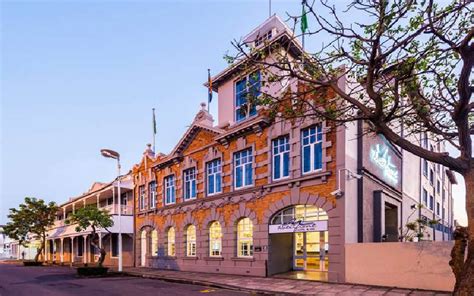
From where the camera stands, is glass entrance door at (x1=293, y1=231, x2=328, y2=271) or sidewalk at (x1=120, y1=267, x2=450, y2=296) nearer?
sidewalk at (x1=120, y1=267, x2=450, y2=296)

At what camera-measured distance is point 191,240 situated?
26.6 m

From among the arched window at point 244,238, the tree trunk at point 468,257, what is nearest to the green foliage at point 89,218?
the arched window at point 244,238

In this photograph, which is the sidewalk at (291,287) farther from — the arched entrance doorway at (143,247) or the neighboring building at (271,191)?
the arched entrance doorway at (143,247)

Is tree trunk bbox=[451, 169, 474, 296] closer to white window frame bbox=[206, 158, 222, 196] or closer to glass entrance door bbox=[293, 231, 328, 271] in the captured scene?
glass entrance door bbox=[293, 231, 328, 271]

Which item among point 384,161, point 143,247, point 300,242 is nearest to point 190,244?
point 143,247

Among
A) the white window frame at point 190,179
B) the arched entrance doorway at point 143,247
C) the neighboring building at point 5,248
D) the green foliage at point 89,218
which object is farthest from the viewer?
the neighboring building at point 5,248

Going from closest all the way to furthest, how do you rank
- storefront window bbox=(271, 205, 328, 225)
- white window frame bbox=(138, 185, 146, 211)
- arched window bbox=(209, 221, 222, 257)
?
storefront window bbox=(271, 205, 328, 225)
arched window bbox=(209, 221, 222, 257)
white window frame bbox=(138, 185, 146, 211)

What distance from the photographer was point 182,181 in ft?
90.9

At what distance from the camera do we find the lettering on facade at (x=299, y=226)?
1758cm

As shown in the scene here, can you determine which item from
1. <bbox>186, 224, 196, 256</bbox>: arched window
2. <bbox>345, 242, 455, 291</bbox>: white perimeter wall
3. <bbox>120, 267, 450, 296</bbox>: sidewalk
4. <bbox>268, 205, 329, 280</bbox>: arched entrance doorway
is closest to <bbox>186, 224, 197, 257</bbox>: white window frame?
<bbox>186, 224, 196, 256</bbox>: arched window

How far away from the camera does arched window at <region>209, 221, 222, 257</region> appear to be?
23736 mm

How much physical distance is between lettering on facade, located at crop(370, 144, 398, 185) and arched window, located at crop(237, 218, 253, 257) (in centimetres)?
713

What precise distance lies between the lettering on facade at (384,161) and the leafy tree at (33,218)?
123 ft

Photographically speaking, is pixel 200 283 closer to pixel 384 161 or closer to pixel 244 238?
pixel 244 238
